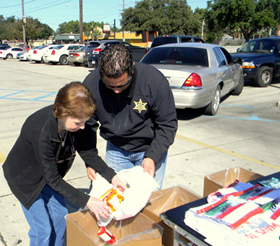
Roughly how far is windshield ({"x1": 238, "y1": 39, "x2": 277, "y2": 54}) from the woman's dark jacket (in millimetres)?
11286

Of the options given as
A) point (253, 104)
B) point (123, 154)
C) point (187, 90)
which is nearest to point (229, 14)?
point (253, 104)

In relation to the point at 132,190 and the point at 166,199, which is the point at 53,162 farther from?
the point at 166,199

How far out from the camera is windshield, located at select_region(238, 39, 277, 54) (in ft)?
38.8

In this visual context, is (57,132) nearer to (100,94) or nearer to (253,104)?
(100,94)

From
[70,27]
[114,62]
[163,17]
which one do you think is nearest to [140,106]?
[114,62]

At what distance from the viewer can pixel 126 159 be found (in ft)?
8.59

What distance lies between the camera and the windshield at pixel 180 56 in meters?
7.19

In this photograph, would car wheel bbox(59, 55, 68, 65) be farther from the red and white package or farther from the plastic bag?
the red and white package

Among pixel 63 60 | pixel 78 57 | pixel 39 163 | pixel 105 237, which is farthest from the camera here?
pixel 63 60

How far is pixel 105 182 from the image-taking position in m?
2.22

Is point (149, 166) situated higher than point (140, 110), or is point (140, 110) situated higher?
point (140, 110)

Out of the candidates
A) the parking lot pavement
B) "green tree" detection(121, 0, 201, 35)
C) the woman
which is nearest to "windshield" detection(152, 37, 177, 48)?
the parking lot pavement

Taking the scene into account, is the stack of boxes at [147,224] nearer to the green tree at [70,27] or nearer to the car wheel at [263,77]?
the car wheel at [263,77]

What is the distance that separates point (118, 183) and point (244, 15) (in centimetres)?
3125
